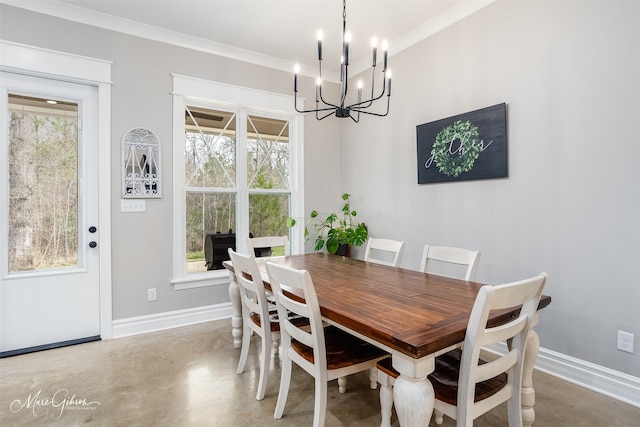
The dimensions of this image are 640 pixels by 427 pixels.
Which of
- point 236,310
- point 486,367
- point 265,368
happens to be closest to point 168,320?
point 236,310

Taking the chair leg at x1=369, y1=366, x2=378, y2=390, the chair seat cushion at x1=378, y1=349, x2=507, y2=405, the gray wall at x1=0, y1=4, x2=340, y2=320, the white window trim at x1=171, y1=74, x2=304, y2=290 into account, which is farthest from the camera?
the white window trim at x1=171, y1=74, x2=304, y2=290

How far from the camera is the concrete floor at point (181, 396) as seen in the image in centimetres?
176

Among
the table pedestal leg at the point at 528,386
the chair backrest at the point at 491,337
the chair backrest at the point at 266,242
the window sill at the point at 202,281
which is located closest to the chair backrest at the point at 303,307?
the chair backrest at the point at 491,337

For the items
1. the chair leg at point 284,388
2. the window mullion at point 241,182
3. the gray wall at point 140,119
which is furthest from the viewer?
the window mullion at point 241,182

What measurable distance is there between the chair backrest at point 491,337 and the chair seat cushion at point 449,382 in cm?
3

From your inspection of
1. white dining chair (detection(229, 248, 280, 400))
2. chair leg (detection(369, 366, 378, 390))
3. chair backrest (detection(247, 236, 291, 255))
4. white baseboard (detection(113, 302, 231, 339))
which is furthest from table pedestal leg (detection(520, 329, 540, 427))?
white baseboard (detection(113, 302, 231, 339))

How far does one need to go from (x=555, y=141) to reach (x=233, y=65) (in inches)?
119

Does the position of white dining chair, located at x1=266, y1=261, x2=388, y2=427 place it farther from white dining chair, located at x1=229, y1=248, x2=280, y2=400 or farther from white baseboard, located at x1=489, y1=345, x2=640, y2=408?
white baseboard, located at x1=489, y1=345, x2=640, y2=408

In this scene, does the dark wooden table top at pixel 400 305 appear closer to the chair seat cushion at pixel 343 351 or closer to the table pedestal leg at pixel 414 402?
the table pedestal leg at pixel 414 402

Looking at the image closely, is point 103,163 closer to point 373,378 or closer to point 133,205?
point 133,205

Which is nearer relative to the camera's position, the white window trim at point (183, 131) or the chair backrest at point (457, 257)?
the chair backrest at point (457, 257)

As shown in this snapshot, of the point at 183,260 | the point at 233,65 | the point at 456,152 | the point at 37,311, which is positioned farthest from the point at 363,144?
the point at 37,311

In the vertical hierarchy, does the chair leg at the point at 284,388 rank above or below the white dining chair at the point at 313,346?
below

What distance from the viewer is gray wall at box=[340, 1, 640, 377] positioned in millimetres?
1933
